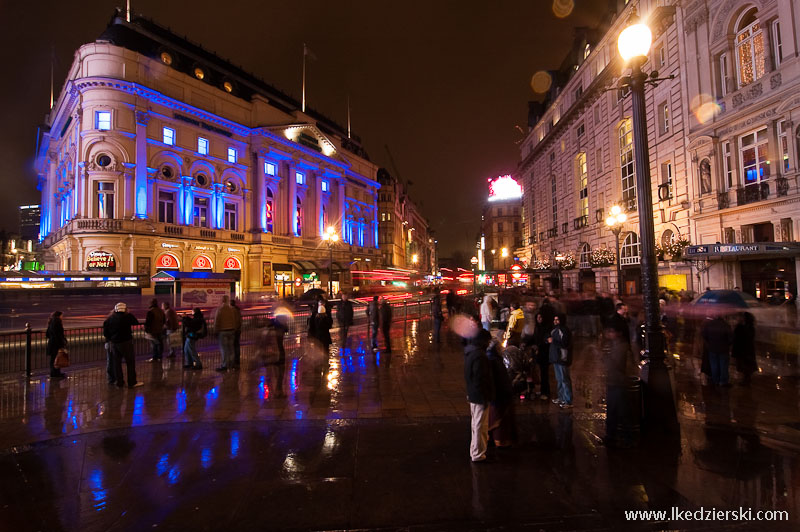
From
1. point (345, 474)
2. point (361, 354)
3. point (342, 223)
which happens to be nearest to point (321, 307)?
point (361, 354)

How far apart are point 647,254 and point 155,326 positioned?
12299 mm

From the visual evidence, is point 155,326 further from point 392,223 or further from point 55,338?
point 392,223

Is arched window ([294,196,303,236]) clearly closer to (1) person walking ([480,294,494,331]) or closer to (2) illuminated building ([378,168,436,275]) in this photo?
(2) illuminated building ([378,168,436,275])

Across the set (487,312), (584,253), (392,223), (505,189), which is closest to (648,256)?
(487,312)

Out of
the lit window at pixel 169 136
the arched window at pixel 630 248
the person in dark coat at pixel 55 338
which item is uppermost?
the lit window at pixel 169 136

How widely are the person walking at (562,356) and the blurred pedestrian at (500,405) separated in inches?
82.2

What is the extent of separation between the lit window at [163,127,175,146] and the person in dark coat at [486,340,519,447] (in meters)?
39.4

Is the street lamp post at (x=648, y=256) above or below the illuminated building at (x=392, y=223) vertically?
below

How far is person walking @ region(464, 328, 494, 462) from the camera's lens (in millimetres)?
4941

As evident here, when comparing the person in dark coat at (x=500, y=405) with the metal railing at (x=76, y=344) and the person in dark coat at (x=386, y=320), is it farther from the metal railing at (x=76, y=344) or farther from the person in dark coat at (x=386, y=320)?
the metal railing at (x=76, y=344)

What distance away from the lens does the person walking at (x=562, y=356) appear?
279 inches

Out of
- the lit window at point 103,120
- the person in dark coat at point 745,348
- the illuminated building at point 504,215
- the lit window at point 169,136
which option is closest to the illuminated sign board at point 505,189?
the illuminated building at point 504,215

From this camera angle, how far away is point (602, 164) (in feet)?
110

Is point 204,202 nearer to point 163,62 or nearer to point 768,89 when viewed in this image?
point 163,62
